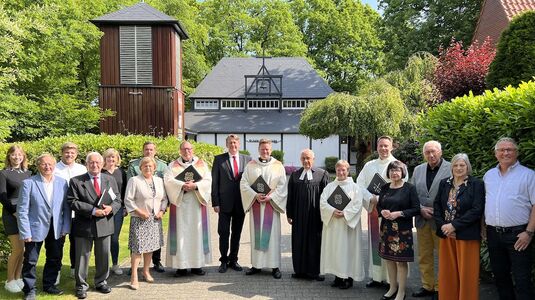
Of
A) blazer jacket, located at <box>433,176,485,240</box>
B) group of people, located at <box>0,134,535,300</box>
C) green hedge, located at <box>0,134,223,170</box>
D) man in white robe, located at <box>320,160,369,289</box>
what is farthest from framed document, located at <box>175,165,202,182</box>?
green hedge, located at <box>0,134,223,170</box>

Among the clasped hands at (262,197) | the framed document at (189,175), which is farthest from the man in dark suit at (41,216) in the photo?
the clasped hands at (262,197)

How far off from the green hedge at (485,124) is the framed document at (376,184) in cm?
122

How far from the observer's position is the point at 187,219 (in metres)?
6.95

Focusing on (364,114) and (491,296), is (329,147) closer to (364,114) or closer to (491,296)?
(364,114)

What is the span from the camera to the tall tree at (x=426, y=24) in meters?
26.7

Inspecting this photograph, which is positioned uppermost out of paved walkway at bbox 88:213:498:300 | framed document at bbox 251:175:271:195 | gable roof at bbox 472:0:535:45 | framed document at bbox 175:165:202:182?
gable roof at bbox 472:0:535:45

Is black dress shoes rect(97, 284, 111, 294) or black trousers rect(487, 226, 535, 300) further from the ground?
black trousers rect(487, 226, 535, 300)

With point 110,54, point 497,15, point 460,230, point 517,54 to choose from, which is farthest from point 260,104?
point 460,230

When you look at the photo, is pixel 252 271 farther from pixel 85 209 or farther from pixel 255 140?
pixel 255 140

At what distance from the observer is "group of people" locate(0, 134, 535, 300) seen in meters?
4.91

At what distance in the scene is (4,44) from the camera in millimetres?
9648

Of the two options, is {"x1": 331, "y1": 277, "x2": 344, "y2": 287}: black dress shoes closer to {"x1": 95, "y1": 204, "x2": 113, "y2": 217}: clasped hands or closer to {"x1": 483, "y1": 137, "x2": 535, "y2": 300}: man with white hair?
{"x1": 483, "y1": 137, "x2": 535, "y2": 300}: man with white hair

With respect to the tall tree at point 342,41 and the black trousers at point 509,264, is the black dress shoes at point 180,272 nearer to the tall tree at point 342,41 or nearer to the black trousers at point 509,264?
the black trousers at point 509,264

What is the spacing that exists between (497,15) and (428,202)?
669 inches
